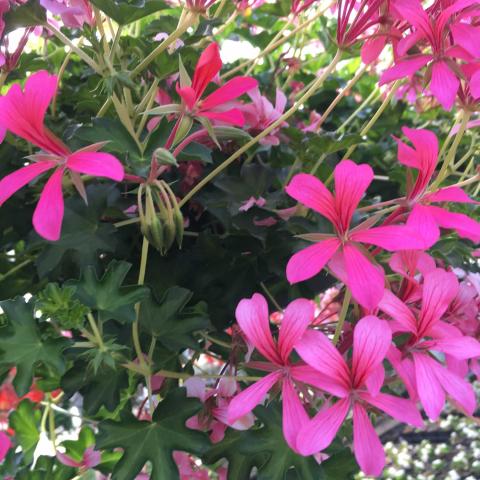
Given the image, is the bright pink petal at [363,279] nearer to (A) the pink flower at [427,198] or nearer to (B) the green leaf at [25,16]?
(A) the pink flower at [427,198]

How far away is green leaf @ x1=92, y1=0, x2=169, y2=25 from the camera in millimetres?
567

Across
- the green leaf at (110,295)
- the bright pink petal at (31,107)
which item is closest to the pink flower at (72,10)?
the bright pink petal at (31,107)

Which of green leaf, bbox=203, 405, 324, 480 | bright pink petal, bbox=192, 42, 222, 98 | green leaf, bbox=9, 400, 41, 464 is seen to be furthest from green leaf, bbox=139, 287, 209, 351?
green leaf, bbox=9, 400, 41, 464

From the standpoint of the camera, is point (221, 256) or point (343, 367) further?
point (221, 256)

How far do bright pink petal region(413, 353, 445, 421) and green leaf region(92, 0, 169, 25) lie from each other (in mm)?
372

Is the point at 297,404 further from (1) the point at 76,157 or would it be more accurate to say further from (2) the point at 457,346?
(1) the point at 76,157

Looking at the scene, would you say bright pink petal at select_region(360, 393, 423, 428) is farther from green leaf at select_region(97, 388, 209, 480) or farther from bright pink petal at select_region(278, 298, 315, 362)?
green leaf at select_region(97, 388, 209, 480)

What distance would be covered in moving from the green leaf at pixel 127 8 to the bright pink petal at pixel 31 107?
0.39 ft

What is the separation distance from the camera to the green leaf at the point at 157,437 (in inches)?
24.4

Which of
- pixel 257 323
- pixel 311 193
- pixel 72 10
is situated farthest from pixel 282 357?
pixel 72 10

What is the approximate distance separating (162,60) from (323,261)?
0.27 m

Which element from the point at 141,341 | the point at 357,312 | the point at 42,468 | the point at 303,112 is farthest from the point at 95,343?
the point at 303,112

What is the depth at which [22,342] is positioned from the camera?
1.92 ft

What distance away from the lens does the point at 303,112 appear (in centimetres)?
104
